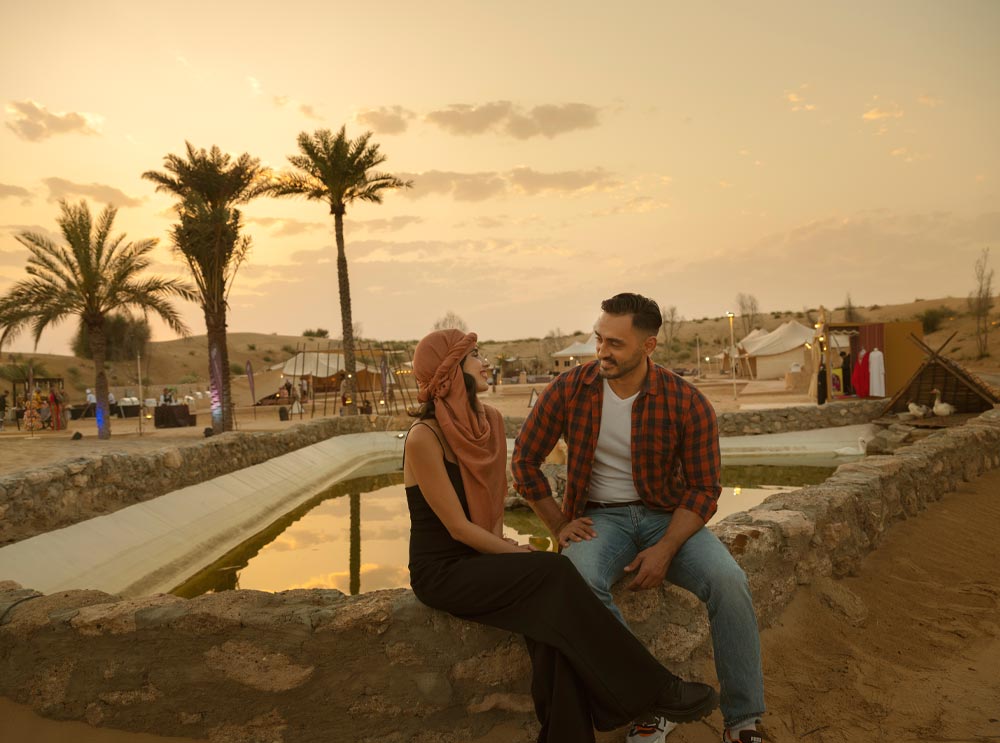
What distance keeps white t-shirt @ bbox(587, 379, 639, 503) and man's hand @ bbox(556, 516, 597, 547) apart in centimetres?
17

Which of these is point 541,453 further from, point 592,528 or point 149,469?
point 149,469

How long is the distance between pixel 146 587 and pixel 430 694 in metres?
5.51

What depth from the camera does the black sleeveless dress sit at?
211 cm

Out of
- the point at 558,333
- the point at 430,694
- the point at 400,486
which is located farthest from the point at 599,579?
the point at 558,333

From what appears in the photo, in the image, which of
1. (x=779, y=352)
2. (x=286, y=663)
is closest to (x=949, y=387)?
(x=286, y=663)

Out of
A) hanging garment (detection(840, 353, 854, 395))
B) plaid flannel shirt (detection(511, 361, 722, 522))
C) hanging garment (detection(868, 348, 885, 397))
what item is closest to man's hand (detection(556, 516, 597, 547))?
plaid flannel shirt (detection(511, 361, 722, 522))

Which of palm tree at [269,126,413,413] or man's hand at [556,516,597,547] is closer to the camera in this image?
man's hand at [556,516,597,547]

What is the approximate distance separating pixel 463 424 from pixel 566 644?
2.81ft

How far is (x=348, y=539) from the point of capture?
27.6 feet

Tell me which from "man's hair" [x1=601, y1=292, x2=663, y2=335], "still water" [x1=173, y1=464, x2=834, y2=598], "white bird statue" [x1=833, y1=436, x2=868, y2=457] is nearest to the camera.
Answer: "man's hair" [x1=601, y1=292, x2=663, y2=335]

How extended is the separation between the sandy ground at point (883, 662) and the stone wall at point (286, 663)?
130 millimetres

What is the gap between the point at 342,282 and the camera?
21.4m

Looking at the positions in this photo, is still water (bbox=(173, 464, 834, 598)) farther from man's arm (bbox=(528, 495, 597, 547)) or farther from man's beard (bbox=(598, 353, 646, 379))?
man's beard (bbox=(598, 353, 646, 379))

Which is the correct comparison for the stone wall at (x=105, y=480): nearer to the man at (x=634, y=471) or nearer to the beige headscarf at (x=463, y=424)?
the beige headscarf at (x=463, y=424)
